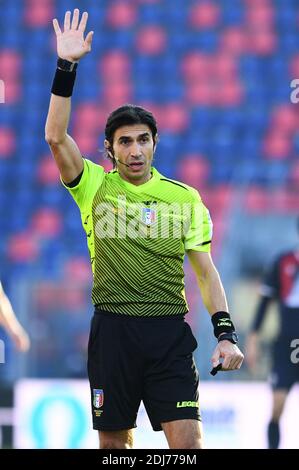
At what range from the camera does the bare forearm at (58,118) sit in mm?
4289

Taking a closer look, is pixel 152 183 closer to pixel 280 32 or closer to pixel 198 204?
pixel 198 204

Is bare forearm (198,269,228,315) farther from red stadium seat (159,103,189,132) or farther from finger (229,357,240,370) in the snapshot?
red stadium seat (159,103,189,132)

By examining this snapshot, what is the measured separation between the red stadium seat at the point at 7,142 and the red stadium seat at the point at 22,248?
1112mm

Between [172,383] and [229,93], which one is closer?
[172,383]

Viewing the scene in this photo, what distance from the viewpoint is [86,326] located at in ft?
33.3

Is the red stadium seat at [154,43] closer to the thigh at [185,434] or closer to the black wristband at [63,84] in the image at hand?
the black wristband at [63,84]

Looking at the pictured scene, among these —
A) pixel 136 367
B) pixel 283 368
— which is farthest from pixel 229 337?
pixel 283 368

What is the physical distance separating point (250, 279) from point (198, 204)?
5672 millimetres

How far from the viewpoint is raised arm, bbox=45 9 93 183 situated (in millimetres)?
4297

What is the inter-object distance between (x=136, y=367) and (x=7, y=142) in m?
7.76

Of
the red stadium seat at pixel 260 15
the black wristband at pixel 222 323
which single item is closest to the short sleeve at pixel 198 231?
the black wristband at pixel 222 323

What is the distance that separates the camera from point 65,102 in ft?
14.1

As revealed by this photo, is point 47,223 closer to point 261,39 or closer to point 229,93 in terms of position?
point 229,93

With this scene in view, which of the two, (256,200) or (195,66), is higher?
(195,66)
